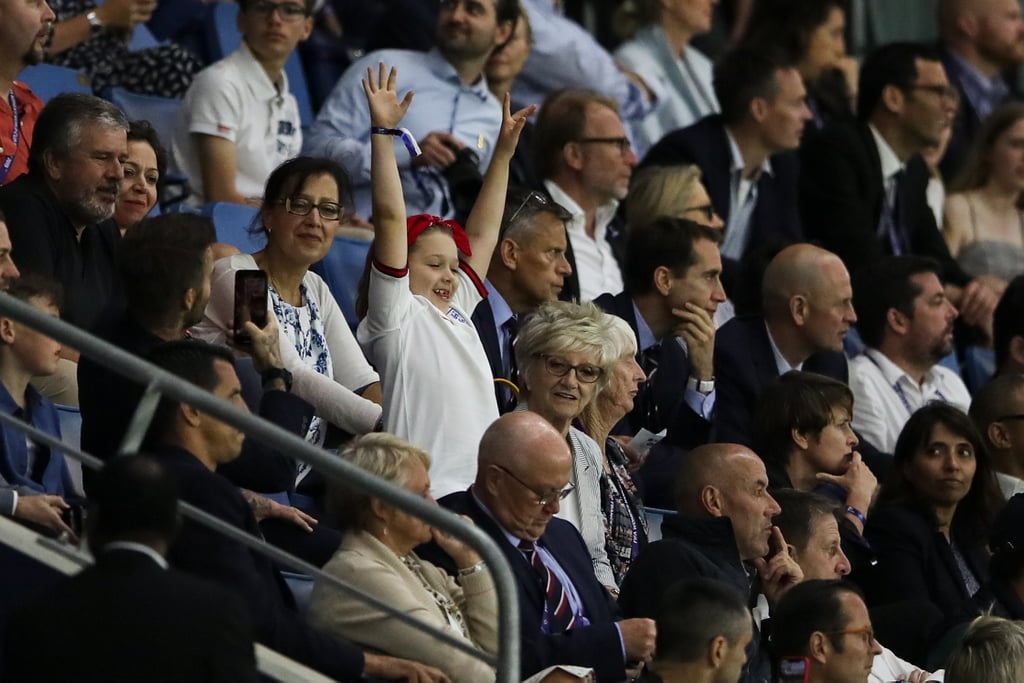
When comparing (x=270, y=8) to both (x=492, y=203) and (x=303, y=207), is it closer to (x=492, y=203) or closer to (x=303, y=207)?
(x=492, y=203)

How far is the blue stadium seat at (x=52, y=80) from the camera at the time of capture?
8352 millimetres

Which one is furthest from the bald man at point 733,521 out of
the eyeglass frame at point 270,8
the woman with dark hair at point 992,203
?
the woman with dark hair at point 992,203

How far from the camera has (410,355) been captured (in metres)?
6.57

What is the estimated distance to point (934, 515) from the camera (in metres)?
7.67

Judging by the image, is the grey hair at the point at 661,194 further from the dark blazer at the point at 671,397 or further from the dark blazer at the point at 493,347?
the dark blazer at the point at 493,347

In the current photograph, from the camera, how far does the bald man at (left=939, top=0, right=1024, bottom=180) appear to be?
12.1 metres

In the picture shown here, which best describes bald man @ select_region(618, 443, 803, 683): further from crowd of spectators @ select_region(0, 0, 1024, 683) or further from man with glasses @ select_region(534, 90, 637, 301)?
man with glasses @ select_region(534, 90, 637, 301)

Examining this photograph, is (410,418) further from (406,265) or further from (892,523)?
(892,523)

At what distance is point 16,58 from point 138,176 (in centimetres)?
66

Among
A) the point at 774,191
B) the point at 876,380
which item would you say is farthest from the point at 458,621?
the point at 774,191

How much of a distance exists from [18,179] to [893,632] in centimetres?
309

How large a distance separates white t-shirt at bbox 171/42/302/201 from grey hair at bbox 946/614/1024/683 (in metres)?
3.58

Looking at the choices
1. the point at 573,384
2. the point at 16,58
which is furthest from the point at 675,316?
the point at 16,58

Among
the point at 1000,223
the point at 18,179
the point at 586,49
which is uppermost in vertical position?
the point at 18,179
